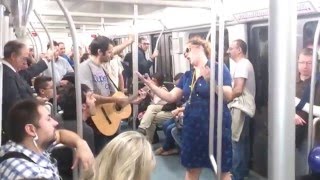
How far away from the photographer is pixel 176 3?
3.53 metres

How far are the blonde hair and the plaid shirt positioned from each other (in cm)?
37

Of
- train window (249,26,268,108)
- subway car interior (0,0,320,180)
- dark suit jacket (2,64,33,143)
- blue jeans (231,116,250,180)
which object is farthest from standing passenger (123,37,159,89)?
dark suit jacket (2,64,33,143)

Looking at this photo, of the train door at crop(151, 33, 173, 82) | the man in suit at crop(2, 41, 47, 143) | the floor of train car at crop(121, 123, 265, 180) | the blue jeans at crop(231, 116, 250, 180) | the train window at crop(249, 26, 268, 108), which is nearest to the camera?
the man in suit at crop(2, 41, 47, 143)

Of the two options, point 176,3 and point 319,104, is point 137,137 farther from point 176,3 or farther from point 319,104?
point 319,104

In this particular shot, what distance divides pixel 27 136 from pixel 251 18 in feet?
10.6

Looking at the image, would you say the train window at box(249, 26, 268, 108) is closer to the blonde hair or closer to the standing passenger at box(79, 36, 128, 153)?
the standing passenger at box(79, 36, 128, 153)

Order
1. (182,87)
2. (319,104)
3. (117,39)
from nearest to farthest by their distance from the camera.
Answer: (182,87), (319,104), (117,39)

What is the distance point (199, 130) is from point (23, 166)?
5.61 feet

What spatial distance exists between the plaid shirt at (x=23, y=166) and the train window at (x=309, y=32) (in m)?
2.98

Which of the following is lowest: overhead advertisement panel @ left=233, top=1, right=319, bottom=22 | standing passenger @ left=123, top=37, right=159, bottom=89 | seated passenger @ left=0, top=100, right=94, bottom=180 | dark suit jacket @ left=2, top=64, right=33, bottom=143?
seated passenger @ left=0, top=100, right=94, bottom=180

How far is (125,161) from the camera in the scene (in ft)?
4.75

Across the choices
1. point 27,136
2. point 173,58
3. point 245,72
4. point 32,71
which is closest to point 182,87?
point 245,72

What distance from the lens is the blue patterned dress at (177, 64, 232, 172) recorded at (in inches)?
125

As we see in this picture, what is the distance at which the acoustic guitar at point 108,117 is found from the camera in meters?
4.20
